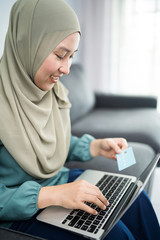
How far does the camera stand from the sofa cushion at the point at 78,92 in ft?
6.89

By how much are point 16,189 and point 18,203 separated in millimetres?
46

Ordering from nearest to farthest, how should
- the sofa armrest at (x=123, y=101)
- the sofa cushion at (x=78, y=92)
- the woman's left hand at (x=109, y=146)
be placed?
the woman's left hand at (x=109, y=146)
the sofa cushion at (x=78, y=92)
the sofa armrest at (x=123, y=101)

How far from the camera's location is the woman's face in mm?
821

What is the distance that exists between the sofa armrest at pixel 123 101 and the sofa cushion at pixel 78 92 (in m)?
0.15

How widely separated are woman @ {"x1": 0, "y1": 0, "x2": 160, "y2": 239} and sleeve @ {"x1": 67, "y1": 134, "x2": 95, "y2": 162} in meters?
0.19

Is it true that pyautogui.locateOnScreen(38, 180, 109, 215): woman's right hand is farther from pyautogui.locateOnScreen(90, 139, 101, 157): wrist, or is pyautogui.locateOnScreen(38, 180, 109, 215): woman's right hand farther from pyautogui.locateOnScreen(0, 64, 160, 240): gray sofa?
pyautogui.locateOnScreen(0, 64, 160, 240): gray sofa

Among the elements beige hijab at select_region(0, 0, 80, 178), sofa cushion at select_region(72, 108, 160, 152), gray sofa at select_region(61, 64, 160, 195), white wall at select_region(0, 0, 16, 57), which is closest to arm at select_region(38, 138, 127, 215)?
beige hijab at select_region(0, 0, 80, 178)

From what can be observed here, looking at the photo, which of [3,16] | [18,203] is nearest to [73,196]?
[18,203]

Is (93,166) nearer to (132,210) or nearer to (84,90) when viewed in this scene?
(132,210)

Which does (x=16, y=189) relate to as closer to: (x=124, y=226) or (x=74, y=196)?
(x=74, y=196)

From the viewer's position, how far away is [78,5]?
3059 mm

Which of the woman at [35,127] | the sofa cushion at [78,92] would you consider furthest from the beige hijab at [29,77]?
the sofa cushion at [78,92]

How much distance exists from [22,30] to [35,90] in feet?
0.65

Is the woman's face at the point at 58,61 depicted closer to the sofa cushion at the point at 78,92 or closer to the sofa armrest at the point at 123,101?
the sofa cushion at the point at 78,92
